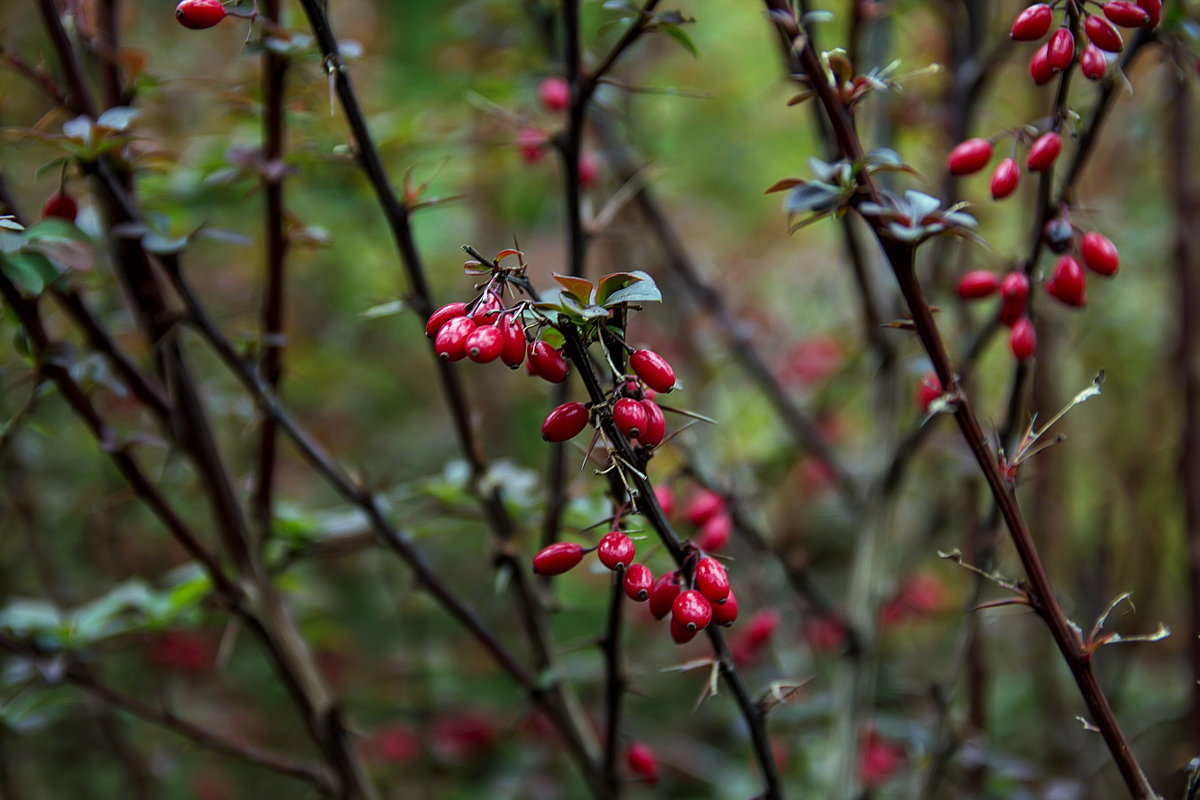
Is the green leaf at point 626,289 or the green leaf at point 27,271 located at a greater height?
the green leaf at point 626,289

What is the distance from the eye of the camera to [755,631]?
1687 mm

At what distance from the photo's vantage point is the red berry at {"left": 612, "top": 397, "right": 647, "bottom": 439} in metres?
0.67

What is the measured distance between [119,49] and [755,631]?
1395 millimetres

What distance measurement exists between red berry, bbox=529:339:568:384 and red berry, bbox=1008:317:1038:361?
0.52m

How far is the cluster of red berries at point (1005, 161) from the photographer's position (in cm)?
84

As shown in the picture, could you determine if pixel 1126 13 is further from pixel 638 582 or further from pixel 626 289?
pixel 638 582

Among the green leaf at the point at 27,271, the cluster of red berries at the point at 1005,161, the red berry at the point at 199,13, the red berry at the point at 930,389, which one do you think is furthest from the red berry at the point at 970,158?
the green leaf at the point at 27,271

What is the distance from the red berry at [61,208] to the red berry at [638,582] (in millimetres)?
783

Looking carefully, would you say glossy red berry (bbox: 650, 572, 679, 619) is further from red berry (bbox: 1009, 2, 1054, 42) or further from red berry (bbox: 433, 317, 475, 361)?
red berry (bbox: 1009, 2, 1054, 42)

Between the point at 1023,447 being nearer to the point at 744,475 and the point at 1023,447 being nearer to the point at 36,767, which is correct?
the point at 744,475

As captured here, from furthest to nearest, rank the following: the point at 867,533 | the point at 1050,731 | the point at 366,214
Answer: the point at 366,214, the point at 1050,731, the point at 867,533

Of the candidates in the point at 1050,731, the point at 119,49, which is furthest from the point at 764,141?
the point at 119,49

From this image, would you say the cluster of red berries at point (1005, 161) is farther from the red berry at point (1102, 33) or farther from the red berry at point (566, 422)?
the red berry at point (566, 422)

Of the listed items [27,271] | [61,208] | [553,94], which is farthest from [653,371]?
[553,94]
